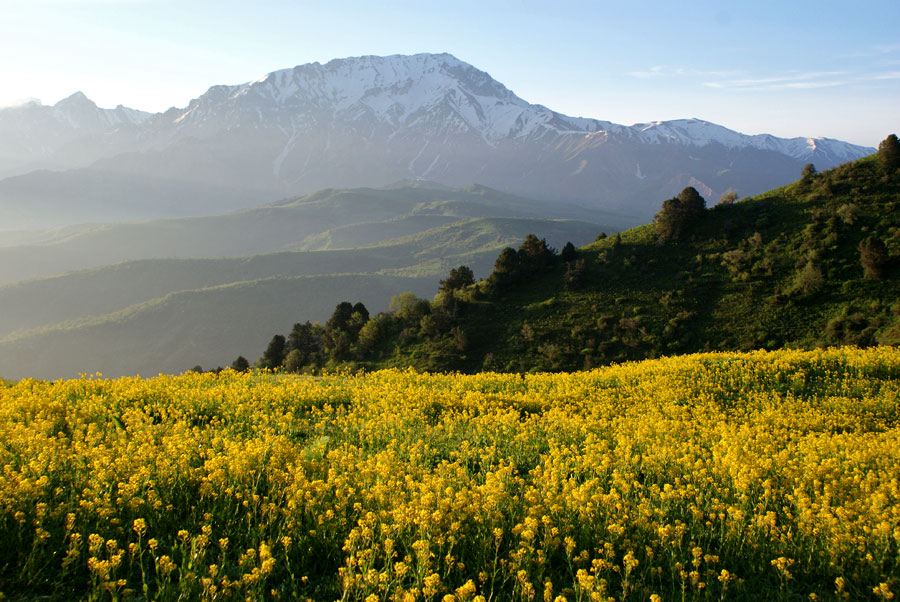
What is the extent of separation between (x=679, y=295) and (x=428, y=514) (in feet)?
158

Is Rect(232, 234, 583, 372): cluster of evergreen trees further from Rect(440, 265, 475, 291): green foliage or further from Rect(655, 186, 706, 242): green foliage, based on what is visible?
Rect(655, 186, 706, 242): green foliage

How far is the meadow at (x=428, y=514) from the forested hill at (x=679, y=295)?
35.3 metres

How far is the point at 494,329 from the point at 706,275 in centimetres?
2182

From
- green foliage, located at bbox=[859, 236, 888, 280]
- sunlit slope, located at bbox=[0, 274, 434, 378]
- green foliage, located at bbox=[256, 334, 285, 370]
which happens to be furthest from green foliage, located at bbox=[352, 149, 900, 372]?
sunlit slope, located at bbox=[0, 274, 434, 378]

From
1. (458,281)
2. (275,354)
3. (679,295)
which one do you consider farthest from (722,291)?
(275,354)

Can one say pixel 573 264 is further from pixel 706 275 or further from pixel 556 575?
pixel 556 575

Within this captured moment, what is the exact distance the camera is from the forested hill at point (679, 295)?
40875mm

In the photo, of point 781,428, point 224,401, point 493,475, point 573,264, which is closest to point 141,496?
point 493,475

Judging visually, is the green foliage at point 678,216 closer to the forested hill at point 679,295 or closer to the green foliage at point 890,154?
the forested hill at point 679,295

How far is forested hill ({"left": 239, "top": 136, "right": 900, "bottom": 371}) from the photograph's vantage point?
134ft

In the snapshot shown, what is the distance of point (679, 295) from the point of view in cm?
4744

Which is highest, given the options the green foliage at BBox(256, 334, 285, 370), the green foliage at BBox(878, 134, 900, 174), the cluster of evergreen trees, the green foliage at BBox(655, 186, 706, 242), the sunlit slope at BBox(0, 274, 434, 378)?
the green foliage at BBox(878, 134, 900, 174)

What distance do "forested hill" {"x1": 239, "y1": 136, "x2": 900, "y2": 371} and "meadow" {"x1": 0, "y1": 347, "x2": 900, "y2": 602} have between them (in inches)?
1390

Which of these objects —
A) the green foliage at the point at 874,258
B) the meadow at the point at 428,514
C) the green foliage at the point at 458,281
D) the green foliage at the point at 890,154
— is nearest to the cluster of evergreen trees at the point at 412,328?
the green foliage at the point at 458,281
